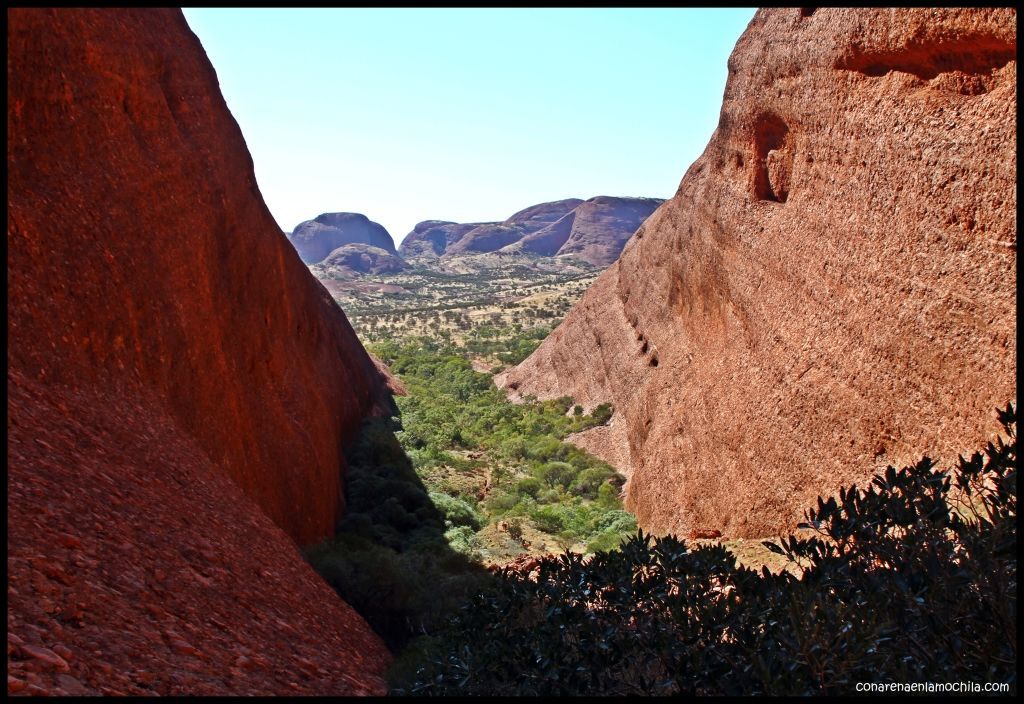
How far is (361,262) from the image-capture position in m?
150

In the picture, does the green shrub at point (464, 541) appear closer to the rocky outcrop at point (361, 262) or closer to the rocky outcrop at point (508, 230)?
the rocky outcrop at point (361, 262)

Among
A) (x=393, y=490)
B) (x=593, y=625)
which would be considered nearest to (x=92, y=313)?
(x=593, y=625)

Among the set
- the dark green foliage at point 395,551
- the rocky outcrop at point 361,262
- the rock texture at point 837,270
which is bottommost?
the dark green foliage at point 395,551

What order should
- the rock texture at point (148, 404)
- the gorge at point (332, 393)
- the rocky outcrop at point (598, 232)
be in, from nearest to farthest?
1. the rock texture at point (148, 404)
2. the gorge at point (332, 393)
3. the rocky outcrop at point (598, 232)

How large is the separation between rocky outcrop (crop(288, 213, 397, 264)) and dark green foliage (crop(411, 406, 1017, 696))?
610ft

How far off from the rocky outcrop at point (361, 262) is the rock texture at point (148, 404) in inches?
5205

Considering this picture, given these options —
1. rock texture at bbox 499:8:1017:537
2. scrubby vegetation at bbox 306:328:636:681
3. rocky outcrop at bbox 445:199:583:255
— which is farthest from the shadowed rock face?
rock texture at bbox 499:8:1017:537

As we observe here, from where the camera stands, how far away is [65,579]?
192 inches

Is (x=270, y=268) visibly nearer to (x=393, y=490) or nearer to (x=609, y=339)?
(x=393, y=490)

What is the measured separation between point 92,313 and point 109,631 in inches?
181

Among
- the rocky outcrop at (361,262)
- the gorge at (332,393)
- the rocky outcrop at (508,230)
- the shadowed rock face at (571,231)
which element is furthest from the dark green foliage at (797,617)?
the rocky outcrop at (508,230)

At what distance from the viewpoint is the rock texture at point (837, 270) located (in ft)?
26.3

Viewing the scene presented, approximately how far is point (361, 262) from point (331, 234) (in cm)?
4318

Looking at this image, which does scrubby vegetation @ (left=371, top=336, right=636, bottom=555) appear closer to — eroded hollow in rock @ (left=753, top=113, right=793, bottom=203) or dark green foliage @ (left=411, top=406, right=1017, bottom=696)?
eroded hollow in rock @ (left=753, top=113, right=793, bottom=203)
